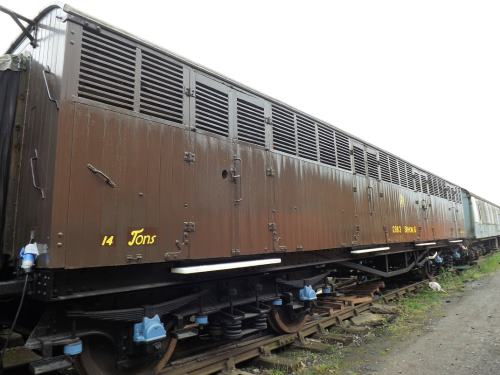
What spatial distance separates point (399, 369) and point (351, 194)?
3489 millimetres

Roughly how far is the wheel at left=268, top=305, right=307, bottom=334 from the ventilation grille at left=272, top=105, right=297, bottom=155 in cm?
250

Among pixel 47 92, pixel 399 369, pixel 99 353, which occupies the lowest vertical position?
pixel 399 369

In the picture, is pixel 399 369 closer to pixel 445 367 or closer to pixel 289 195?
pixel 445 367

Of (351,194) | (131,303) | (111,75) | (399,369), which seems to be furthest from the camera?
(351,194)

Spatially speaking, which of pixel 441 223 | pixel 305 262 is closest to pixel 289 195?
pixel 305 262

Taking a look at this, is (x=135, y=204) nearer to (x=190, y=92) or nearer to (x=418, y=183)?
(x=190, y=92)

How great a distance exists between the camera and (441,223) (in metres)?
14.4

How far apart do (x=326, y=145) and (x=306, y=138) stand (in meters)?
0.74

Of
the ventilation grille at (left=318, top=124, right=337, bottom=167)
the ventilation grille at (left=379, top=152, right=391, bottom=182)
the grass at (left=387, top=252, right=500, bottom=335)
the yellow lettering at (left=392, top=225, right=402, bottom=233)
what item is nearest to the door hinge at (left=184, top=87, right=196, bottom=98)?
→ the ventilation grille at (left=318, top=124, right=337, bottom=167)

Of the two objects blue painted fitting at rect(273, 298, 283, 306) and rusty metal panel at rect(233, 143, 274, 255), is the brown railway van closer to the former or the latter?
rusty metal panel at rect(233, 143, 274, 255)

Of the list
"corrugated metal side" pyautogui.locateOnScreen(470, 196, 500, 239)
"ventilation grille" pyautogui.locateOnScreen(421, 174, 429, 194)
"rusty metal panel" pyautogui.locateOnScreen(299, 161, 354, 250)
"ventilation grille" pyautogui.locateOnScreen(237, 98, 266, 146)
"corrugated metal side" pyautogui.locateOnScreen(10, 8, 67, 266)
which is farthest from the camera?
"corrugated metal side" pyautogui.locateOnScreen(470, 196, 500, 239)

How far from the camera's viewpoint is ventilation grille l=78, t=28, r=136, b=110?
368 cm

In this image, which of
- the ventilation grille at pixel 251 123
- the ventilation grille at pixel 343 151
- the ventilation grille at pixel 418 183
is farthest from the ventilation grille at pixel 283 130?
the ventilation grille at pixel 418 183

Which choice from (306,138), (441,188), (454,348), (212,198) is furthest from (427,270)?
(212,198)
